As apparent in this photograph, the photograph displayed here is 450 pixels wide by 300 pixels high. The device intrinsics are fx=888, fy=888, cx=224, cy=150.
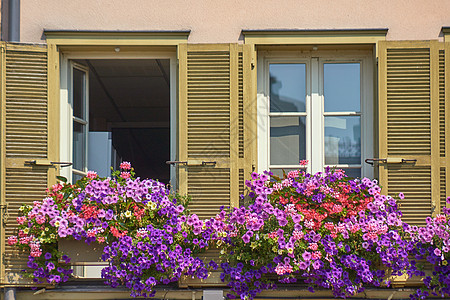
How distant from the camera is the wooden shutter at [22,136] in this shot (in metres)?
7.12

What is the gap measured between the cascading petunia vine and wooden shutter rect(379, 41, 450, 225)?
0.74 ft

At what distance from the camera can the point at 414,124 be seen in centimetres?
724

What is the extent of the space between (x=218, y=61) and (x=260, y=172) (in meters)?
0.99

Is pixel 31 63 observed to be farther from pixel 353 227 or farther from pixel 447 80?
pixel 447 80

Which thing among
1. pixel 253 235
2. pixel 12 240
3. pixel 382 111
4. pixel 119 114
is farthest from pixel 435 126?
pixel 119 114

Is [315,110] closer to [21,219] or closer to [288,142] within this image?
[288,142]

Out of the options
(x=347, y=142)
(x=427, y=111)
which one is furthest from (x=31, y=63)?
(x=427, y=111)

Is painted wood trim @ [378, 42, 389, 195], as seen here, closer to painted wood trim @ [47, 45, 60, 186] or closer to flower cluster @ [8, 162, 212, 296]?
Result: flower cluster @ [8, 162, 212, 296]

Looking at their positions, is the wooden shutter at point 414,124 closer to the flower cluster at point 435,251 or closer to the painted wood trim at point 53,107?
the flower cluster at point 435,251

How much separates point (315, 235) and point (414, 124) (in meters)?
1.30

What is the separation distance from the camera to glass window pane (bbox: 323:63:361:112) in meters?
7.57

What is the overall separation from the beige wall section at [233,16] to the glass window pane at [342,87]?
0.39 metres

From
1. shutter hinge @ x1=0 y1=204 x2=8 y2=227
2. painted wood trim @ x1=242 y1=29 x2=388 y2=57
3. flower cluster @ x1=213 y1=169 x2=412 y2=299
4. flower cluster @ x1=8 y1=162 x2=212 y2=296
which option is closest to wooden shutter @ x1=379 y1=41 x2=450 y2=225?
painted wood trim @ x1=242 y1=29 x2=388 y2=57

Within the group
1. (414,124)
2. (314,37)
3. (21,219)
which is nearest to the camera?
(21,219)
